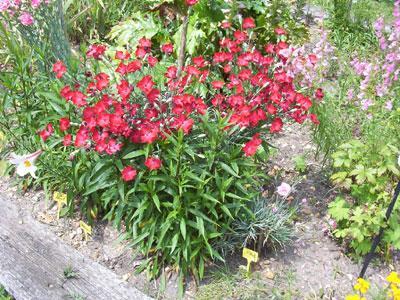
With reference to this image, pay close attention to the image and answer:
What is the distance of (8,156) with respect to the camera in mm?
3691

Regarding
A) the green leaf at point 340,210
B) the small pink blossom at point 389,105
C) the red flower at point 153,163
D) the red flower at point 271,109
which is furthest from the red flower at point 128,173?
the small pink blossom at point 389,105

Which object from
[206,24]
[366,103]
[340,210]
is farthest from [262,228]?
[206,24]

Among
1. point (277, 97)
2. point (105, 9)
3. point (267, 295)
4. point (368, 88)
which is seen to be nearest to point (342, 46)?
point (368, 88)

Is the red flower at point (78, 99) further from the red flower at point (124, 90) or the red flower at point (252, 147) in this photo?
the red flower at point (252, 147)

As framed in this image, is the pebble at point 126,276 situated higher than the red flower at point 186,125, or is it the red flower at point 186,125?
the red flower at point 186,125

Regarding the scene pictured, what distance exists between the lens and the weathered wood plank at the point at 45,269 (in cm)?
286

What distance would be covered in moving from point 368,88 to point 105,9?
284 centimetres

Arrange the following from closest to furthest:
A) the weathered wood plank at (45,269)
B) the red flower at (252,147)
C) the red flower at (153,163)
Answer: the red flower at (153,163), the red flower at (252,147), the weathered wood plank at (45,269)

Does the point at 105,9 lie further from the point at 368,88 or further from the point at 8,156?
the point at 368,88

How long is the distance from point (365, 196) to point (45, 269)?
6.40 feet

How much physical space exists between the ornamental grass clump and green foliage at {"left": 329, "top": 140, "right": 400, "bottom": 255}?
50cm

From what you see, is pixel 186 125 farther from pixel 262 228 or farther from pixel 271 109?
pixel 262 228

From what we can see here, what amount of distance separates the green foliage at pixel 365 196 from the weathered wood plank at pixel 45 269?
1256 millimetres

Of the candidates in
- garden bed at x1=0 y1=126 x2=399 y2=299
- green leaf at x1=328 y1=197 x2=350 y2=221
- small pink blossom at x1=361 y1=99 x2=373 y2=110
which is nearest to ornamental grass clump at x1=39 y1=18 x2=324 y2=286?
garden bed at x1=0 y1=126 x2=399 y2=299
